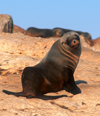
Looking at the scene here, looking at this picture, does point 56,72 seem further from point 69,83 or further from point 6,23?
point 6,23

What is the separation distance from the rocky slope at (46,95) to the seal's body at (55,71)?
0.20m

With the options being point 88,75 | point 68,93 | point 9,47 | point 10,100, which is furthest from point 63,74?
point 9,47

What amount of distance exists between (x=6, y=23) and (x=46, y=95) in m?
12.4

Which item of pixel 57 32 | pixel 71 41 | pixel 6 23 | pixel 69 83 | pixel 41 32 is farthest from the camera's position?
pixel 57 32

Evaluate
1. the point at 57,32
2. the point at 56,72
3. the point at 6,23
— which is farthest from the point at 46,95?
the point at 57,32

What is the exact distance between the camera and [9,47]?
32.4ft

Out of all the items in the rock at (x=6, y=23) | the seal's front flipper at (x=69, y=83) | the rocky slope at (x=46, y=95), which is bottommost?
the rocky slope at (x=46, y=95)

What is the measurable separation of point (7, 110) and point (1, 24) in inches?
521

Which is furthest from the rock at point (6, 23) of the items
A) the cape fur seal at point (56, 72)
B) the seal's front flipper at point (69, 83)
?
→ the seal's front flipper at point (69, 83)

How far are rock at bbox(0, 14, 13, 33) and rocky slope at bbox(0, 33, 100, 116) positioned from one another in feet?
19.9

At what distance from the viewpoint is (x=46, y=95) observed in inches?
208

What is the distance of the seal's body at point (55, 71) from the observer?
5148 mm

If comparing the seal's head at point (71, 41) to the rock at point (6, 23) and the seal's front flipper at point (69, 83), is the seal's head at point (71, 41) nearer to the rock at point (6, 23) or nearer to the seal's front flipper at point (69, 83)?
the seal's front flipper at point (69, 83)

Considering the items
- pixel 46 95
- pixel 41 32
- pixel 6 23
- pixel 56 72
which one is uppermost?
pixel 6 23
